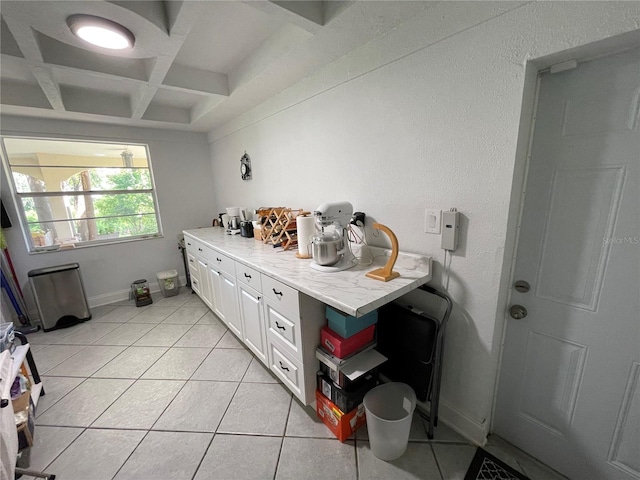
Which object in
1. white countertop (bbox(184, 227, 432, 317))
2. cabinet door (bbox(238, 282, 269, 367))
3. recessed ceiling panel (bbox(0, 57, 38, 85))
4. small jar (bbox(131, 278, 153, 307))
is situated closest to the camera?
white countertop (bbox(184, 227, 432, 317))

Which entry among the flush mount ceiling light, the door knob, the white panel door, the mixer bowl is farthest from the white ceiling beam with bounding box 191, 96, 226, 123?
the door knob

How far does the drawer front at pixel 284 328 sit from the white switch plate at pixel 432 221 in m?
0.90

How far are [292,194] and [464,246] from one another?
158cm

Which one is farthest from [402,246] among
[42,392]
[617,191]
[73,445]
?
[42,392]

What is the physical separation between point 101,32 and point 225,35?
0.71 m

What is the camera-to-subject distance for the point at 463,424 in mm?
1426

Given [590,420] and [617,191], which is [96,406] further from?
[617,191]

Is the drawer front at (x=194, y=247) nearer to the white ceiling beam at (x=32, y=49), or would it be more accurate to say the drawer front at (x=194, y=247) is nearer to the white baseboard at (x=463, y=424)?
the white ceiling beam at (x=32, y=49)

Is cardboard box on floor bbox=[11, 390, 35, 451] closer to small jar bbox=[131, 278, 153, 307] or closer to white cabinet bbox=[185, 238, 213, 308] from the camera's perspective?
white cabinet bbox=[185, 238, 213, 308]

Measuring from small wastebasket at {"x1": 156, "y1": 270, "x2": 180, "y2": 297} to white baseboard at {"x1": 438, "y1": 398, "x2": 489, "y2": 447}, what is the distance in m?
3.46

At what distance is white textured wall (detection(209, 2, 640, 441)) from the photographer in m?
1.01

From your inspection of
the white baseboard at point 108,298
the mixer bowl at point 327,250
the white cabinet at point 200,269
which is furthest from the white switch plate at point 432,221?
the white baseboard at point 108,298

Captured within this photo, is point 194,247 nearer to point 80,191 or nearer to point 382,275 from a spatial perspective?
point 80,191

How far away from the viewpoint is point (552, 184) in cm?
108
